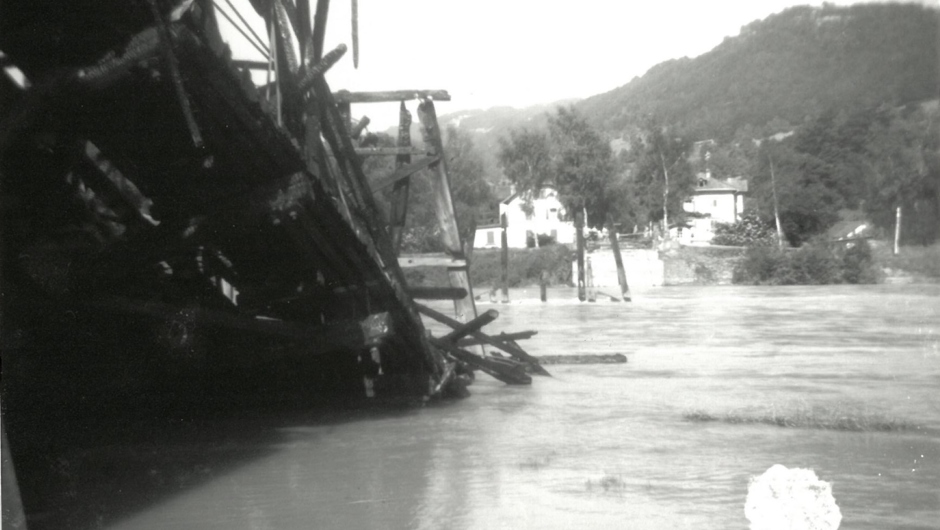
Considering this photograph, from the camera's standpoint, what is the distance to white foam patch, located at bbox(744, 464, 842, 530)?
5332 millimetres

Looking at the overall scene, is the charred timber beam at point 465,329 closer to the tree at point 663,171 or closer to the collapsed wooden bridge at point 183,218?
the collapsed wooden bridge at point 183,218

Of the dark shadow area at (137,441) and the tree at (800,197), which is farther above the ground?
the tree at (800,197)

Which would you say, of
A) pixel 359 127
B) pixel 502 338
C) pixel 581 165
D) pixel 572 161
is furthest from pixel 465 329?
pixel 572 161

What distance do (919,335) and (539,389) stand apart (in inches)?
402

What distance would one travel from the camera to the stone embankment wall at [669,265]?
6119 cm

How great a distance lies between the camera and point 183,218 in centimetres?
721

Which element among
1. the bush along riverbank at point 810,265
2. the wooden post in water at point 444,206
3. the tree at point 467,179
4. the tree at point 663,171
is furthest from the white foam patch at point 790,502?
the tree at point 663,171

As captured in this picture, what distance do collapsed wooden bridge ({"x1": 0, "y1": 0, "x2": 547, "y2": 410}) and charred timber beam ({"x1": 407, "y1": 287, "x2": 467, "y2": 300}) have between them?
1.28 metres

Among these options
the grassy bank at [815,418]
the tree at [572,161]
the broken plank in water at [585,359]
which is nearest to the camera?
the grassy bank at [815,418]

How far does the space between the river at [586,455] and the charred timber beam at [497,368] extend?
0.48 ft

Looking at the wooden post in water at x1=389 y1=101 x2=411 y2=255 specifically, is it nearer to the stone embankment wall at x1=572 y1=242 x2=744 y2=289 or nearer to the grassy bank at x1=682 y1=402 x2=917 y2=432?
the grassy bank at x1=682 y1=402 x2=917 y2=432

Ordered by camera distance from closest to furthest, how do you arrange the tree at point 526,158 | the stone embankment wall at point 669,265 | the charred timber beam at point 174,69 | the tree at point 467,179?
the charred timber beam at point 174,69 → the stone embankment wall at point 669,265 → the tree at point 467,179 → the tree at point 526,158

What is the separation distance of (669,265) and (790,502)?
196 feet

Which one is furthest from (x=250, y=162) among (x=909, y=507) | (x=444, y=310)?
(x=444, y=310)
